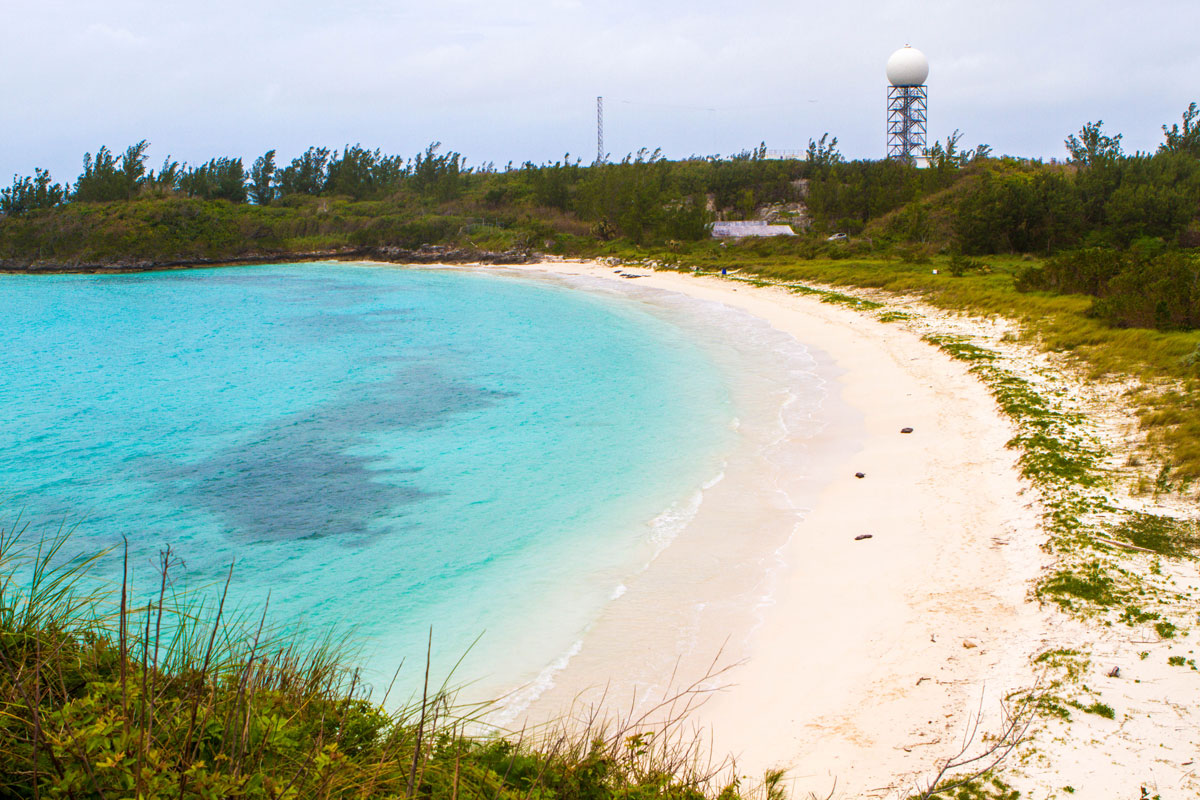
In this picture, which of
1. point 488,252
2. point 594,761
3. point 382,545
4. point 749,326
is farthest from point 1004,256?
point 488,252

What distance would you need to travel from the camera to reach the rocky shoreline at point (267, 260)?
7381 centimetres

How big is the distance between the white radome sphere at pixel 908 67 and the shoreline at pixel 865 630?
59939 mm

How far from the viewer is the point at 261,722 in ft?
11.5

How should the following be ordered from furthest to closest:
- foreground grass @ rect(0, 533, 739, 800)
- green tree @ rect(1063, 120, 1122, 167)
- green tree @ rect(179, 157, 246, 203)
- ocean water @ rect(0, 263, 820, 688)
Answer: green tree @ rect(179, 157, 246, 203) → green tree @ rect(1063, 120, 1122, 167) → ocean water @ rect(0, 263, 820, 688) → foreground grass @ rect(0, 533, 739, 800)

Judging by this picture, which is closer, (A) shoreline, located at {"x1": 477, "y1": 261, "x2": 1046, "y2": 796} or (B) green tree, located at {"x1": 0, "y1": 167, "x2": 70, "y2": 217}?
(A) shoreline, located at {"x1": 477, "y1": 261, "x2": 1046, "y2": 796}

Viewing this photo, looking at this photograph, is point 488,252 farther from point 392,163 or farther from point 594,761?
point 594,761

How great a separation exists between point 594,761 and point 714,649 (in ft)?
15.0

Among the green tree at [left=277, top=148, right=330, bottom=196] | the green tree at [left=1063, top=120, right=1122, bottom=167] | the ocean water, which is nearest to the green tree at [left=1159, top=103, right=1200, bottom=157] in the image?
the green tree at [left=1063, top=120, right=1122, bottom=167]

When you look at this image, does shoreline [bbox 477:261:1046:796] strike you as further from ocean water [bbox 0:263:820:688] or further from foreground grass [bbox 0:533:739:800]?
foreground grass [bbox 0:533:739:800]

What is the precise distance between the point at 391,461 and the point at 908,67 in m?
63.9

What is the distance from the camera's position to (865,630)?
8328 mm

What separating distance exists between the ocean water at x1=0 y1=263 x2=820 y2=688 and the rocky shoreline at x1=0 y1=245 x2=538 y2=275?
38266 mm

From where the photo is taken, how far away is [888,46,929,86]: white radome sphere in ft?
212

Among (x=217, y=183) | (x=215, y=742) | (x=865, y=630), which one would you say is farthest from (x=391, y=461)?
(x=217, y=183)
